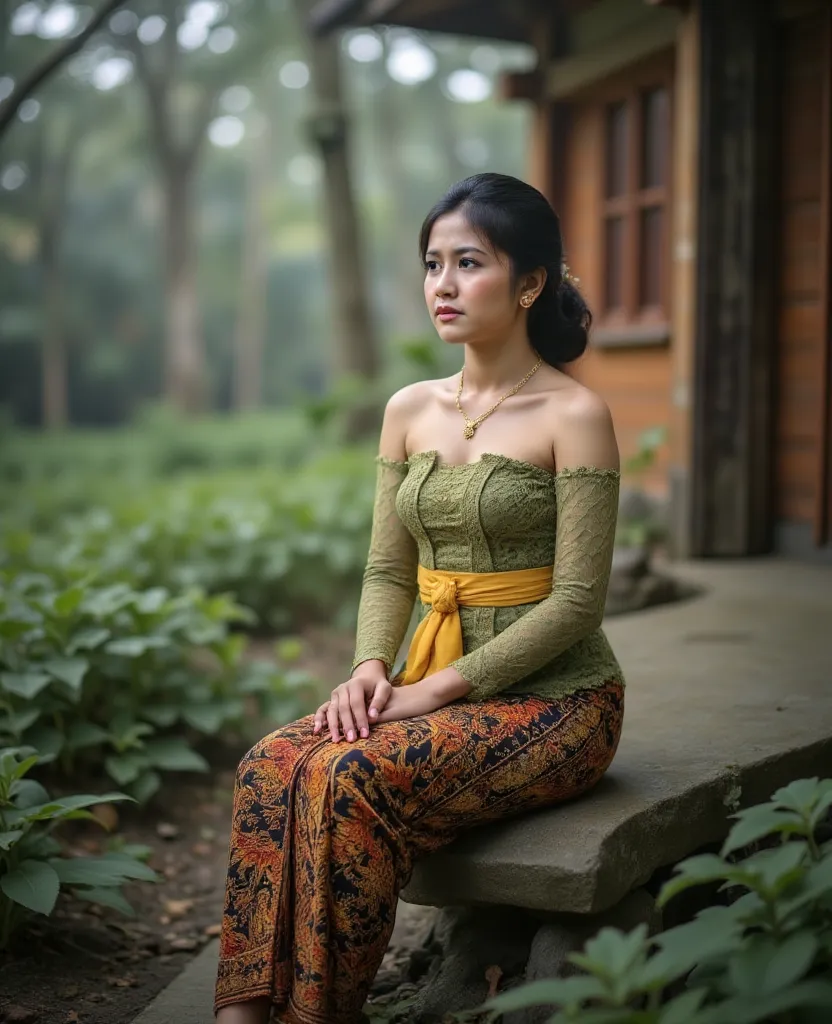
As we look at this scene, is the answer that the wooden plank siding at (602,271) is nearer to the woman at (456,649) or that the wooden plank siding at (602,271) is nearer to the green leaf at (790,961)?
the woman at (456,649)

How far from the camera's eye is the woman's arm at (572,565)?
2602 millimetres

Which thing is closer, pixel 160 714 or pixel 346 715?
pixel 346 715

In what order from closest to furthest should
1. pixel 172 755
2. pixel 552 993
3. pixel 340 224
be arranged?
pixel 552 993 < pixel 172 755 < pixel 340 224

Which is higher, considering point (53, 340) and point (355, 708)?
point (53, 340)

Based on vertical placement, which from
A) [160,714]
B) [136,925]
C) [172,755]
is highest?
[160,714]

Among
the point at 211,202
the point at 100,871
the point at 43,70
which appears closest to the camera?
the point at 100,871

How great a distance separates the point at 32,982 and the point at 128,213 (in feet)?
109

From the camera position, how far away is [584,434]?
2.67 m

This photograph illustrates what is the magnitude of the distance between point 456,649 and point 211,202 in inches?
1523

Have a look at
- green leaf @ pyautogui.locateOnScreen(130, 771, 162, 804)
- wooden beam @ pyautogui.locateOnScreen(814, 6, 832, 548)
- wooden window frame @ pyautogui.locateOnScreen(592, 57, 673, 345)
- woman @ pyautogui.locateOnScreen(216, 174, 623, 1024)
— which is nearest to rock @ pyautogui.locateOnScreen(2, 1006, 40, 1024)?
woman @ pyautogui.locateOnScreen(216, 174, 623, 1024)

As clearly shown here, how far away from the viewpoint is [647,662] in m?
4.10

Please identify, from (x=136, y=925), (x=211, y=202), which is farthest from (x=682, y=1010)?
(x=211, y=202)

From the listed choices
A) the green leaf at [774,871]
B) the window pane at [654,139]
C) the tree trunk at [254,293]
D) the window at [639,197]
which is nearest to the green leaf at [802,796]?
the green leaf at [774,871]

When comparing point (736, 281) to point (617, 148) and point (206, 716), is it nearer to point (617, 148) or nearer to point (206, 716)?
point (617, 148)
